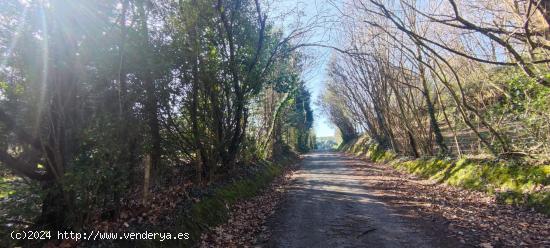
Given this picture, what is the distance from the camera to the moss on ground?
7.92 meters

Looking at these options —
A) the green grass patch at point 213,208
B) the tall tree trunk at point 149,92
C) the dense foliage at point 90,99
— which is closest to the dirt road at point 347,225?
the green grass patch at point 213,208

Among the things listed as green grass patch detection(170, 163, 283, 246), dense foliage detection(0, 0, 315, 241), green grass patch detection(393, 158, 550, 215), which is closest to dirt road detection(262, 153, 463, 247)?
green grass patch detection(170, 163, 283, 246)

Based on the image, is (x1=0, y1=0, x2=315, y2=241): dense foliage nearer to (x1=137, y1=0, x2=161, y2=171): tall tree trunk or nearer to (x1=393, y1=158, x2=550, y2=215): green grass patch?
(x1=137, y1=0, x2=161, y2=171): tall tree trunk

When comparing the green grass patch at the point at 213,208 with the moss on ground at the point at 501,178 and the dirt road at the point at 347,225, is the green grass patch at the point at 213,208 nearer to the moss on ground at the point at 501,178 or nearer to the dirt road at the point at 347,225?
the dirt road at the point at 347,225

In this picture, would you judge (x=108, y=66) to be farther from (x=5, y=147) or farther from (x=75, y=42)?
(x=5, y=147)

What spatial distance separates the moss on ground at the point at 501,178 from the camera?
7.92 m

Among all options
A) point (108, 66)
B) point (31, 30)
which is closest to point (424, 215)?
point (108, 66)

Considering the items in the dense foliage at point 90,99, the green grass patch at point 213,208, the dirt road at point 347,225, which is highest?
the dense foliage at point 90,99

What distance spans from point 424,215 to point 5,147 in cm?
827

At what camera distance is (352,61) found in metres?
23.2

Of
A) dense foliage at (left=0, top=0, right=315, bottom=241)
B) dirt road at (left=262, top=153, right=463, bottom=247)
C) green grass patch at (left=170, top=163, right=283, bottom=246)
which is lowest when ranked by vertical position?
dirt road at (left=262, top=153, right=463, bottom=247)

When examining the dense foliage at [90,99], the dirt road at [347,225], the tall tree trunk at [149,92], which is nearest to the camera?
the dense foliage at [90,99]

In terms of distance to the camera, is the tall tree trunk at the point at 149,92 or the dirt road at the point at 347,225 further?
the tall tree trunk at the point at 149,92

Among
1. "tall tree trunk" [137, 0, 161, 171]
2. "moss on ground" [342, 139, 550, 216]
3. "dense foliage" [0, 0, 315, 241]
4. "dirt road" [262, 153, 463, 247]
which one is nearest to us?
"dense foliage" [0, 0, 315, 241]
